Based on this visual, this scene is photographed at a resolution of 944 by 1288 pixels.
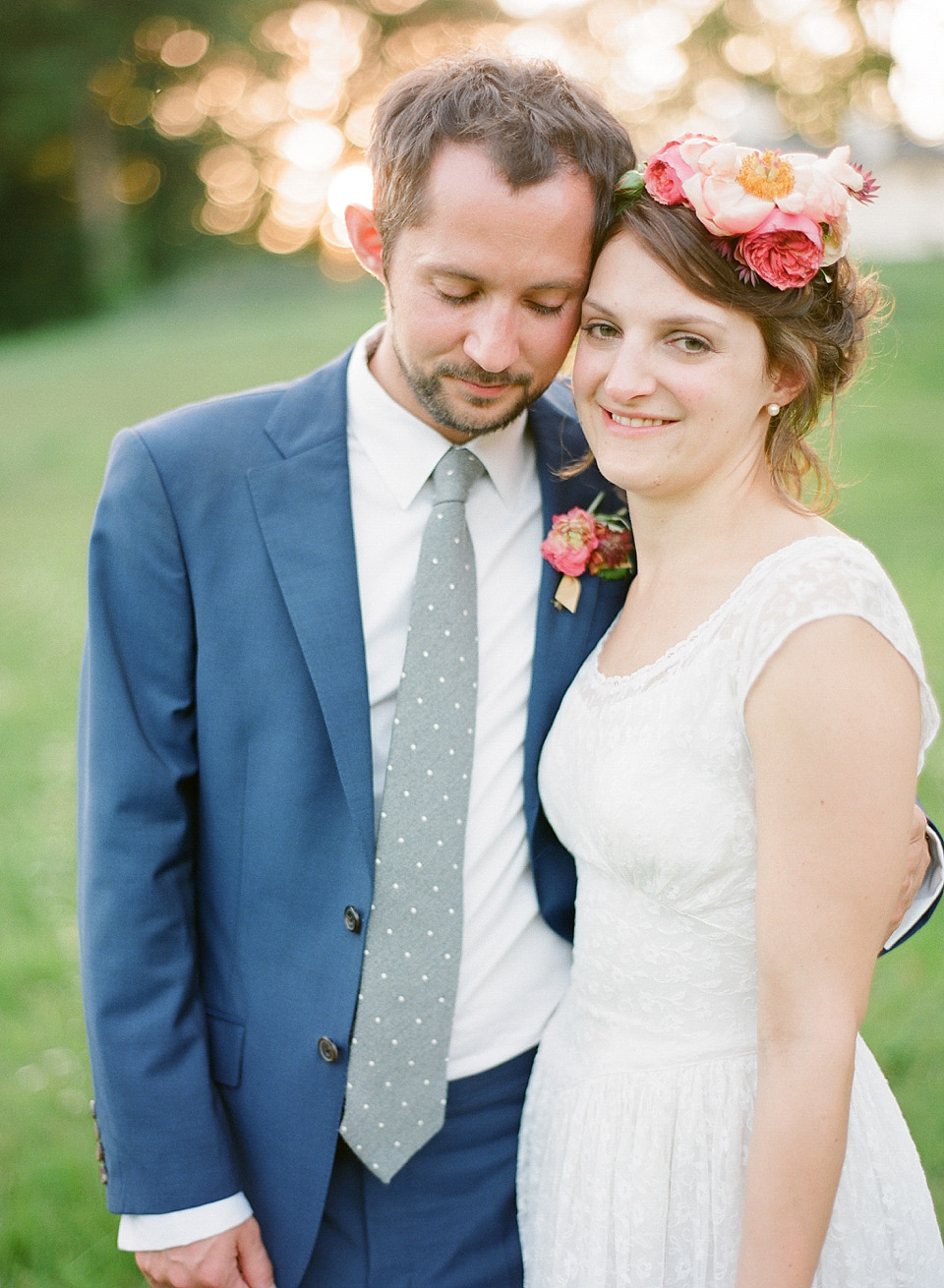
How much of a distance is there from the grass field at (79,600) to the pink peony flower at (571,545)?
0.73 m

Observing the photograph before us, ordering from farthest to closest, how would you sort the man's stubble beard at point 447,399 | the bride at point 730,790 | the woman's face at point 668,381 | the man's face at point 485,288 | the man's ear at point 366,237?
the man's ear at point 366,237, the man's stubble beard at point 447,399, the man's face at point 485,288, the woman's face at point 668,381, the bride at point 730,790

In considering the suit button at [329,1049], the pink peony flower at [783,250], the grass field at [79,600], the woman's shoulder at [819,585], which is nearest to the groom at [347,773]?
the suit button at [329,1049]

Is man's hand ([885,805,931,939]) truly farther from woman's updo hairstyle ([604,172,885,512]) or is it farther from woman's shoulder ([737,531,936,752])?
woman's updo hairstyle ([604,172,885,512])

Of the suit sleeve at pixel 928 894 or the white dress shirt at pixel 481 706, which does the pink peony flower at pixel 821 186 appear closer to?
the white dress shirt at pixel 481 706

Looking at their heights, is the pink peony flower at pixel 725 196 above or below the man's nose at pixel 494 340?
above

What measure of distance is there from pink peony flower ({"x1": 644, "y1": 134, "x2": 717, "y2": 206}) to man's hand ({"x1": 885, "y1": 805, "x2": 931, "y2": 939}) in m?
1.22

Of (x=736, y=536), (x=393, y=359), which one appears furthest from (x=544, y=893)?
(x=393, y=359)

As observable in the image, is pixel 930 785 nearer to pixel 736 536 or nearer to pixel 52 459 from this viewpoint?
pixel 736 536

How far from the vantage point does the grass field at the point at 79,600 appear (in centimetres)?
345

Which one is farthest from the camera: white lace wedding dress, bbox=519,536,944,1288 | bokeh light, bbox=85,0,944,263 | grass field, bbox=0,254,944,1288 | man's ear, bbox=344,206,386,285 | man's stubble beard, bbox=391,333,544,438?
bokeh light, bbox=85,0,944,263

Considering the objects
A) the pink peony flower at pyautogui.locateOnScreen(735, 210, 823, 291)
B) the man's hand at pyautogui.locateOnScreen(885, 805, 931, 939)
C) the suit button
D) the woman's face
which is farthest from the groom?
the man's hand at pyautogui.locateOnScreen(885, 805, 931, 939)

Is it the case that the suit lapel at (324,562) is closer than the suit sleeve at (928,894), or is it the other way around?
the suit lapel at (324,562)

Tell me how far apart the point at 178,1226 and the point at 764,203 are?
84.7 inches

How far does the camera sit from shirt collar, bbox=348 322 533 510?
2.36 meters
